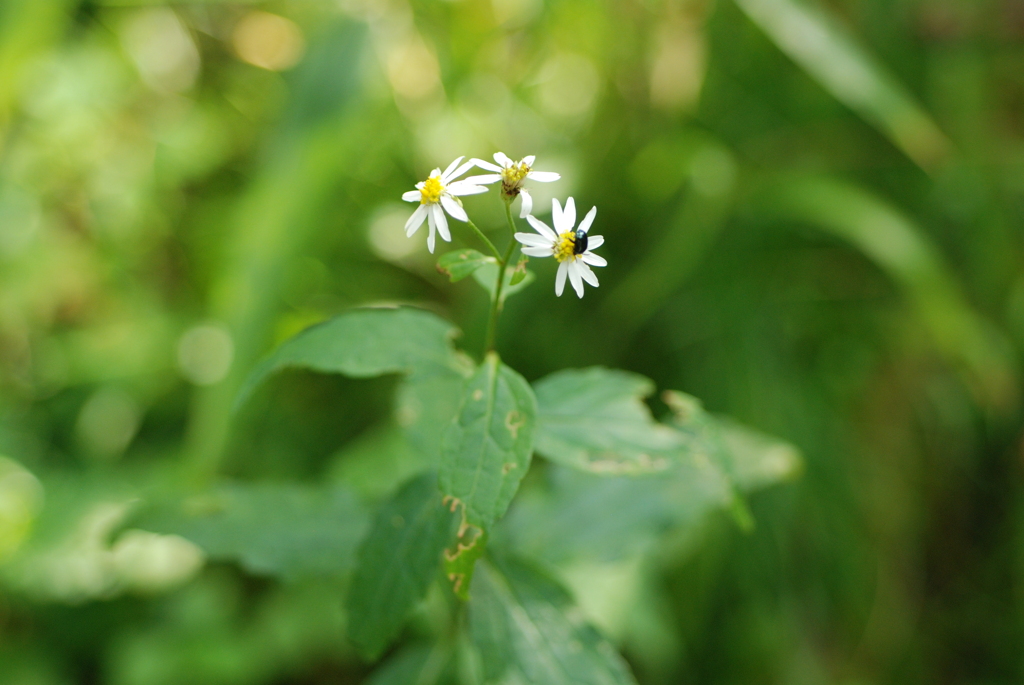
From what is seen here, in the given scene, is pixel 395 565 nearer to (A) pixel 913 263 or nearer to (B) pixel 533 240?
(B) pixel 533 240

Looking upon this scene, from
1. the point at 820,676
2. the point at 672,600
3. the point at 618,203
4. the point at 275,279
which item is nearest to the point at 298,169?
the point at 275,279

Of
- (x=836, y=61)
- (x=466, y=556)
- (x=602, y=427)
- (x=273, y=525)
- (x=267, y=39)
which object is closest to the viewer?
(x=466, y=556)

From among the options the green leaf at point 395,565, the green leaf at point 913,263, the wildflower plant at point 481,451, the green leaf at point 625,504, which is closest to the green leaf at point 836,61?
the green leaf at point 913,263

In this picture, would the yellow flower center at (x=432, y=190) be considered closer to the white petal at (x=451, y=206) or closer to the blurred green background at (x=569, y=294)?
the white petal at (x=451, y=206)

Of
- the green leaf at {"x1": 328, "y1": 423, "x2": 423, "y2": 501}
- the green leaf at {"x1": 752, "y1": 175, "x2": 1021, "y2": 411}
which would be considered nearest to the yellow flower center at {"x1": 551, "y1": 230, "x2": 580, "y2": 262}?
the green leaf at {"x1": 328, "y1": 423, "x2": 423, "y2": 501}

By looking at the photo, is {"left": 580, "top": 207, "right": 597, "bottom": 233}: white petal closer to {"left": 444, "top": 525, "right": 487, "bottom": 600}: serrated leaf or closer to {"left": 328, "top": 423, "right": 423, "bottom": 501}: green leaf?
{"left": 444, "top": 525, "right": 487, "bottom": 600}: serrated leaf

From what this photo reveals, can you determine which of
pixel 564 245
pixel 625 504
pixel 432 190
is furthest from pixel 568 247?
pixel 625 504

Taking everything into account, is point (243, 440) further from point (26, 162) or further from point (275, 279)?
point (26, 162)

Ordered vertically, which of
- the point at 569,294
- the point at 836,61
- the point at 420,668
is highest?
the point at 836,61
